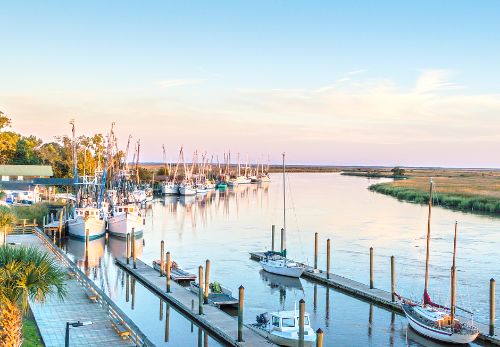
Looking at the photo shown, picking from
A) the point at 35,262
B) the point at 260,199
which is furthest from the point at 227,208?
the point at 35,262

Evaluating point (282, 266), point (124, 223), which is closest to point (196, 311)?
point (282, 266)

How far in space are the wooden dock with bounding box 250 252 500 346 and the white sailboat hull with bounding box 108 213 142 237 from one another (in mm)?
28192

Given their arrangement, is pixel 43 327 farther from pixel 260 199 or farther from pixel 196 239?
pixel 260 199

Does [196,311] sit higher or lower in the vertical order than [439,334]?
higher

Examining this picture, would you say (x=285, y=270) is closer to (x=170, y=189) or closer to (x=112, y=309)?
(x=112, y=309)

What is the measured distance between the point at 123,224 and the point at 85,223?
4.69 meters

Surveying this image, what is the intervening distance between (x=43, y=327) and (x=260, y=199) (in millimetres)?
114165

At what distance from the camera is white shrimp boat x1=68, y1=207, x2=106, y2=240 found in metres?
67.8

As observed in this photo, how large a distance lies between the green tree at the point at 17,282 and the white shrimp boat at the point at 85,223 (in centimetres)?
4905

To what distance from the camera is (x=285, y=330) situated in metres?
31.0

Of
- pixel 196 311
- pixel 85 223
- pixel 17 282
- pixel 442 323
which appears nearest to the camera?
pixel 17 282

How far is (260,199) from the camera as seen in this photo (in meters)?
142

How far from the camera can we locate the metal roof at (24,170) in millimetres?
108656

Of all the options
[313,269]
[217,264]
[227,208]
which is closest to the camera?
[313,269]
